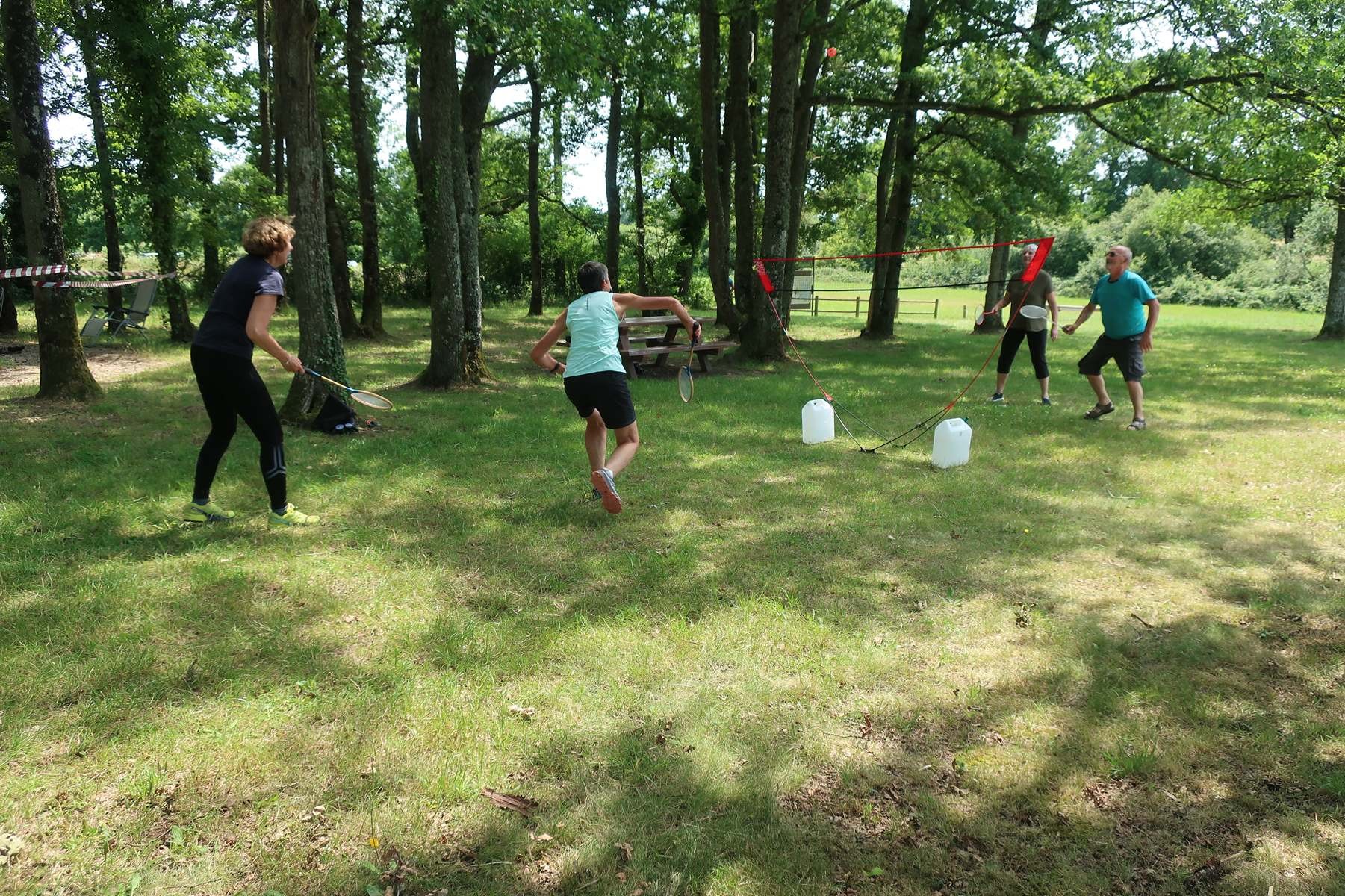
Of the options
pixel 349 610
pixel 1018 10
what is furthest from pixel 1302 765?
pixel 1018 10

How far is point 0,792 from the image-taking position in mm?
2852

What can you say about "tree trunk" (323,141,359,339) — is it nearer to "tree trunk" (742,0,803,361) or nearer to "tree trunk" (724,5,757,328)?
"tree trunk" (724,5,757,328)

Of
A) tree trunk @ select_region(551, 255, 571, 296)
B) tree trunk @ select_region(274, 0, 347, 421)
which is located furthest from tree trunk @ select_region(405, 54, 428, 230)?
tree trunk @ select_region(551, 255, 571, 296)

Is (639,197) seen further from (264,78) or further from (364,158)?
(364,158)

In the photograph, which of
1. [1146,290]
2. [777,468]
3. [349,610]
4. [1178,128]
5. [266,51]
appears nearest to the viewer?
[349,610]

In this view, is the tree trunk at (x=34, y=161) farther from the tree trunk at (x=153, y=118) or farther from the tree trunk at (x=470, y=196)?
the tree trunk at (x=153, y=118)

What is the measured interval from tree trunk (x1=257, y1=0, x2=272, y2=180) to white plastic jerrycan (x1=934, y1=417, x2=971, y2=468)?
1810cm

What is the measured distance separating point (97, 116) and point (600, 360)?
13.7 m

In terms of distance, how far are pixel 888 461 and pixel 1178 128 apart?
10.9 m

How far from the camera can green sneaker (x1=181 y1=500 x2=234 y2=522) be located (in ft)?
18.5

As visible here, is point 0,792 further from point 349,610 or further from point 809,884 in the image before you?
point 809,884

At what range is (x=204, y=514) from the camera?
5664mm

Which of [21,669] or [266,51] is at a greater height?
[266,51]

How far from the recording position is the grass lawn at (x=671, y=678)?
2709mm
